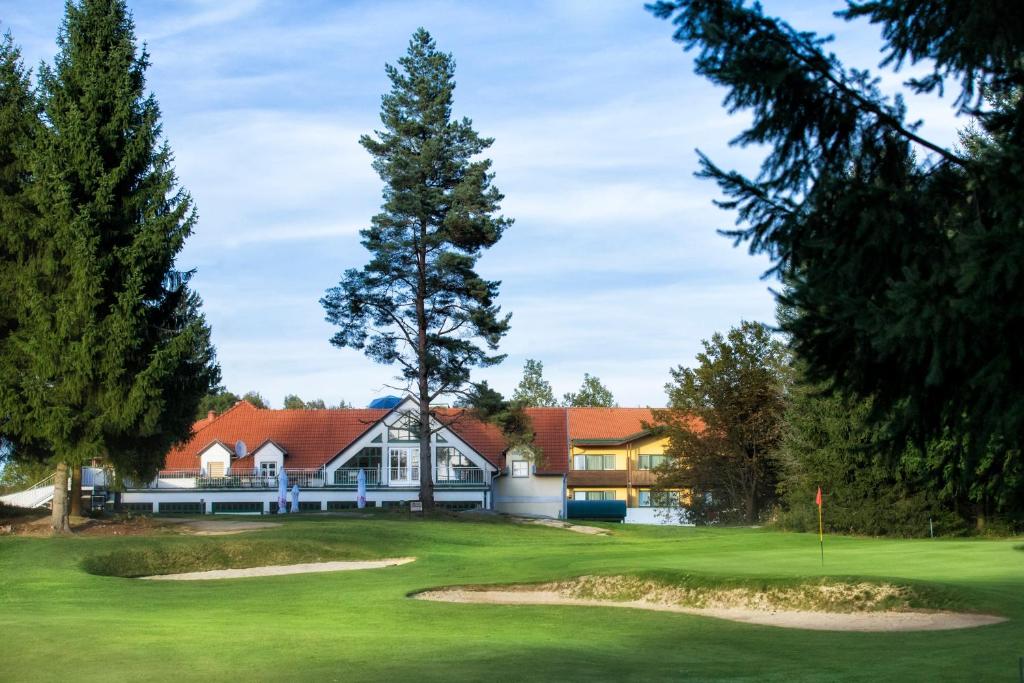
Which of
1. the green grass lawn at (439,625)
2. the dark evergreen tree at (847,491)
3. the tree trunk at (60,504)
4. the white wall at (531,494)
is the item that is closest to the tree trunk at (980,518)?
the dark evergreen tree at (847,491)

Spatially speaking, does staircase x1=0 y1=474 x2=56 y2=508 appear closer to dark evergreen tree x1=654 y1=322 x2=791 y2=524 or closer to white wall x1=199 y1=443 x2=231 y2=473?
white wall x1=199 y1=443 x2=231 y2=473

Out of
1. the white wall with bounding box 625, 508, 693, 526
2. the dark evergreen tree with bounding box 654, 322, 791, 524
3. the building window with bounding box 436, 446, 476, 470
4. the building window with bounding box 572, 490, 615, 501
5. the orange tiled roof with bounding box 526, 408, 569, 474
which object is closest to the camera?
the dark evergreen tree with bounding box 654, 322, 791, 524

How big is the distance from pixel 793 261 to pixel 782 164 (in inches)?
25.9

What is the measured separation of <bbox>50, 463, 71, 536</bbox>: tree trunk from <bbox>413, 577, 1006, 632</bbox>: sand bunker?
14.5 m

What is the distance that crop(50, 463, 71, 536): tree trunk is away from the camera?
107ft

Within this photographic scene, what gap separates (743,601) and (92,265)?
21547mm

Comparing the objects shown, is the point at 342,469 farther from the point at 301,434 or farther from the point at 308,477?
the point at 301,434

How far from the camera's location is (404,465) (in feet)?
220

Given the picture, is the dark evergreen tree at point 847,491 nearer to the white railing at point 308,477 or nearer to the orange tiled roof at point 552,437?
the orange tiled roof at point 552,437

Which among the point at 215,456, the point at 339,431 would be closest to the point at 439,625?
the point at 215,456

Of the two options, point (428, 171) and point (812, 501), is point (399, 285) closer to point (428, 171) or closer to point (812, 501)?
point (428, 171)

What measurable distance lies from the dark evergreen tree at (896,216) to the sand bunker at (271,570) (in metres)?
22.3

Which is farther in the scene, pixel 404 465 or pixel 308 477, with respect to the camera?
pixel 404 465

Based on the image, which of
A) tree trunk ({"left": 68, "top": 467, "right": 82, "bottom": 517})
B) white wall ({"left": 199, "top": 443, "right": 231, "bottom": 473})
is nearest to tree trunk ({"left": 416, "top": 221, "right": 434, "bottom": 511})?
tree trunk ({"left": 68, "top": 467, "right": 82, "bottom": 517})
